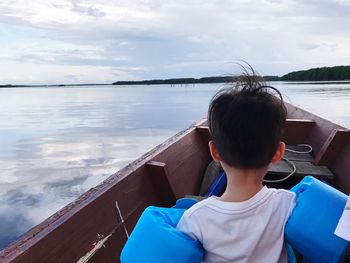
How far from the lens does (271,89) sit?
1.27 metres

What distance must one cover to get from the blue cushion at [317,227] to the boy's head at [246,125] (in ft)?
0.62

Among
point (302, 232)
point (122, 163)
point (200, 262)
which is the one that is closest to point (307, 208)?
point (302, 232)

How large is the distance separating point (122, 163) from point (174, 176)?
507 cm

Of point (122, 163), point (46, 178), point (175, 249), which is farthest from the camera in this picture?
point (122, 163)

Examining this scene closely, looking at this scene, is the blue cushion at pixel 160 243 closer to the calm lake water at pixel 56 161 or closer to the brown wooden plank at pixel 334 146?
the calm lake water at pixel 56 161

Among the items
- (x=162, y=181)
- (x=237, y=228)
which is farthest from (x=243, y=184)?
(x=162, y=181)

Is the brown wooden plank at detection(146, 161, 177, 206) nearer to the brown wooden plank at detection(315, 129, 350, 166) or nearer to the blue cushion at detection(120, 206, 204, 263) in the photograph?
the blue cushion at detection(120, 206, 204, 263)

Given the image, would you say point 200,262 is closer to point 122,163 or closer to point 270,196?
point 270,196

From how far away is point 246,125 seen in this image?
115 centimetres

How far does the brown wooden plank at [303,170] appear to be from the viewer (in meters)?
3.14

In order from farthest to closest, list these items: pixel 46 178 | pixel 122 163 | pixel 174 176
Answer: pixel 122 163, pixel 46 178, pixel 174 176

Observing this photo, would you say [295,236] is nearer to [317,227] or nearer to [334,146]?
[317,227]

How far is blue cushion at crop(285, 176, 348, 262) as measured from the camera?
3.94 feet

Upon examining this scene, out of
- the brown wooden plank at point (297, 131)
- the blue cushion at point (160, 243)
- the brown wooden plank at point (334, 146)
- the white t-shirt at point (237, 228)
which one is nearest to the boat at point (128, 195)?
the brown wooden plank at point (334, 146)
